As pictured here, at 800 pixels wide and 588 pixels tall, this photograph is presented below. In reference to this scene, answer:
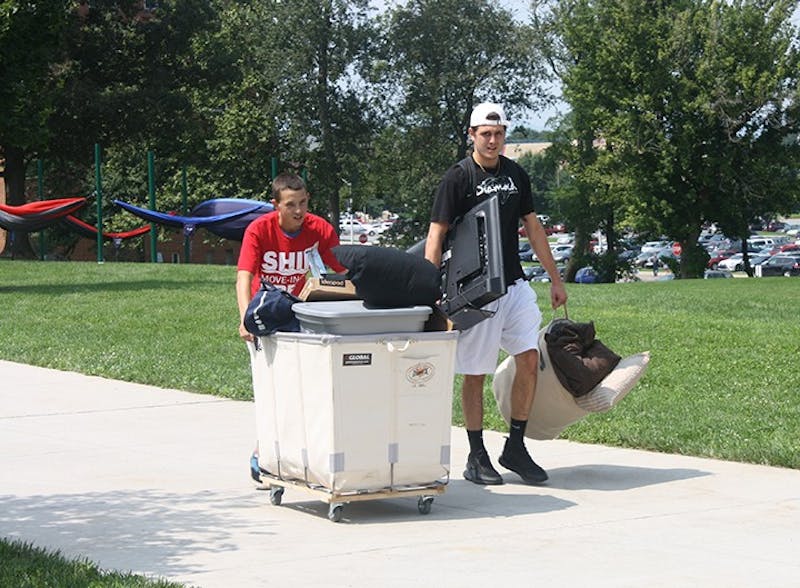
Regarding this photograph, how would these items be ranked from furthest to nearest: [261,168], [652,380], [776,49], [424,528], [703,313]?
[261,168] → [776,49] → [703,313] → [652,380] → [424,528]

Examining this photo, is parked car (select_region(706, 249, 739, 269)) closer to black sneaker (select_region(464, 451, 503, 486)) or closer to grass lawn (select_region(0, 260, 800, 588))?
grass lawn (select_region(0, 260, 800, 588))

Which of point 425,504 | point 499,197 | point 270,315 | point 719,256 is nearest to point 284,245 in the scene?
point 270,315

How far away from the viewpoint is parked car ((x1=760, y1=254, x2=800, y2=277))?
237ft

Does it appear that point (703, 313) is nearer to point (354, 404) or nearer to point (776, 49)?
point (354, 404)

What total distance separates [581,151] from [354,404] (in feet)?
193

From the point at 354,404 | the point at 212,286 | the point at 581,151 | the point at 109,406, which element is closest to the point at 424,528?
the point at 354,404

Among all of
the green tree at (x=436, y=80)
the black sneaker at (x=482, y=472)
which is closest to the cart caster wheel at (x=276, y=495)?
the black sneaker at (x=482, y=472)

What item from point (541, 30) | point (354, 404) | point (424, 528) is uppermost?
point (541, 30)

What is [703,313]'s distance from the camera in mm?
21016

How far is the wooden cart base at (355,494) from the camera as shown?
6785mm

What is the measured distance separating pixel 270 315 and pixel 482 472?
1.60 metres

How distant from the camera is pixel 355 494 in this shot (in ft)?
22.4

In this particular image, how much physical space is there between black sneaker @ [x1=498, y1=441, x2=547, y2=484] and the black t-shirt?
932 mm

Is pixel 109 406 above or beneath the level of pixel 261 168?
beneath
